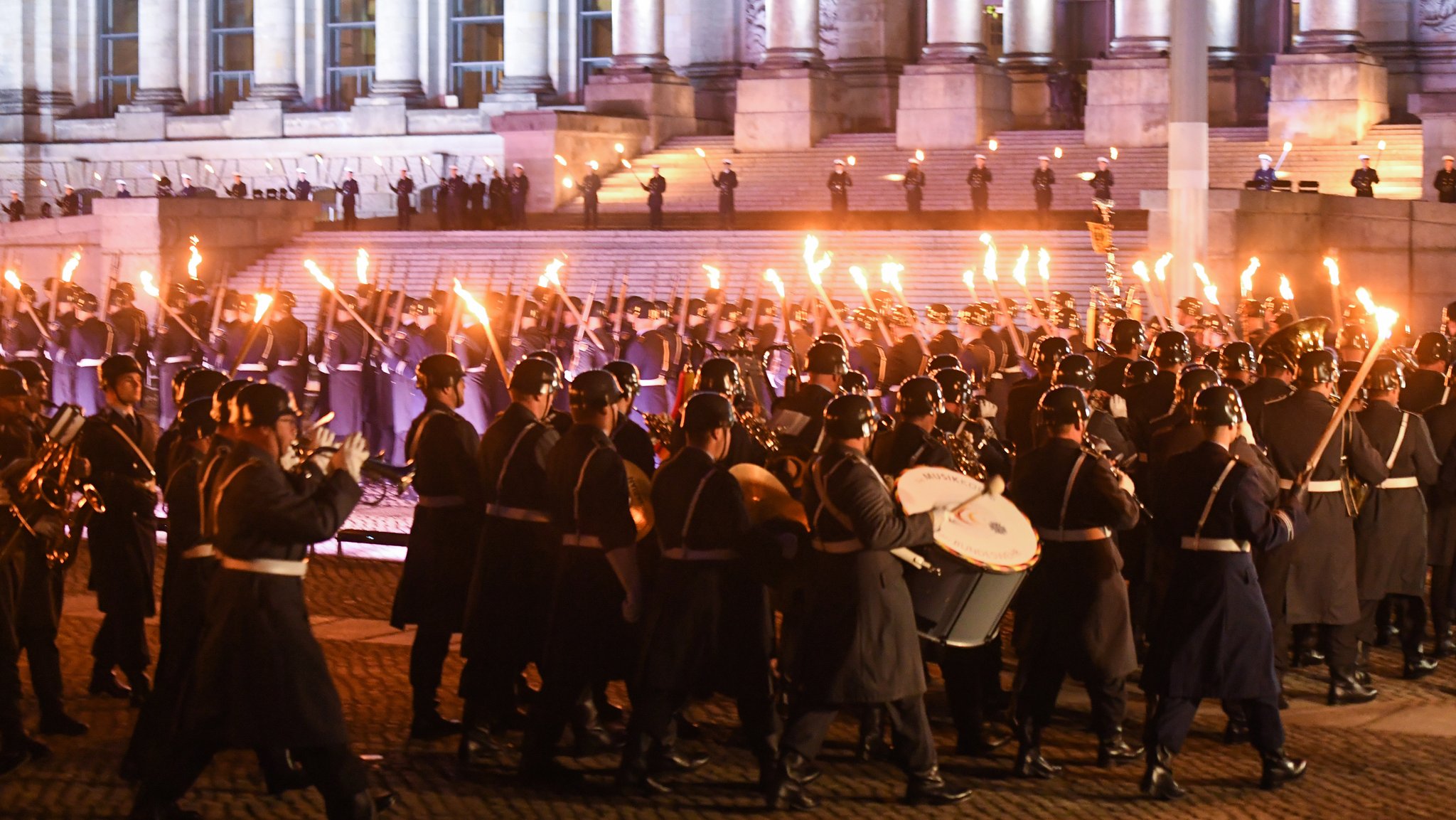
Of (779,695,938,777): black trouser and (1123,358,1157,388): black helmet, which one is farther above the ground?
(1123,358,1157,388): black helmet

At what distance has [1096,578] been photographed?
8781mm

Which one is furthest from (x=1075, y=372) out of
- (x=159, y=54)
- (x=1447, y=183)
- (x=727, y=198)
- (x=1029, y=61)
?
(x=159, y=54)

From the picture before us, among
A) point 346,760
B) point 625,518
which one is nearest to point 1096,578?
point 625,518

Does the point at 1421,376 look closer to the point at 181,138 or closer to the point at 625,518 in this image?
the point at 625,518

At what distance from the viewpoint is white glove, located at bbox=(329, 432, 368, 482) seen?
7.38 meters

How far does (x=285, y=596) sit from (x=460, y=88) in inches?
1745

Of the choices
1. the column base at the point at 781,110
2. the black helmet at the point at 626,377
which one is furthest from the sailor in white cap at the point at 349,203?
the black helmet at the point at 626,377

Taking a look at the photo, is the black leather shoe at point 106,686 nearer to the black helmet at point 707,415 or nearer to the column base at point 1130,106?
the black helmet at point 707,415

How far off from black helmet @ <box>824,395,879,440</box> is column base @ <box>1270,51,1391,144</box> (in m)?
28.1

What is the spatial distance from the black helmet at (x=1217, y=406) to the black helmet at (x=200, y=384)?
169 inches

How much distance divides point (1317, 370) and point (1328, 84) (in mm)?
26490

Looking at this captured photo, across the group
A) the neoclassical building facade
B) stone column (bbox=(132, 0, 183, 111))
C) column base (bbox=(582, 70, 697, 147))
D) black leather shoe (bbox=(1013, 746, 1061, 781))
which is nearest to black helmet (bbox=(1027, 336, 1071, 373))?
black leather shoe (bbox=(1013, 746, 1061, 781))

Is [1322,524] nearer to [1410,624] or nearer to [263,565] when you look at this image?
[1410,624]

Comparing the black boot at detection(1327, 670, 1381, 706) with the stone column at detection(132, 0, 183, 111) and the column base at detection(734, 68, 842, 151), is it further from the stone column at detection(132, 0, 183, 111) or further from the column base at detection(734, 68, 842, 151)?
the stone column at detection(132, 0, 183, 111)
